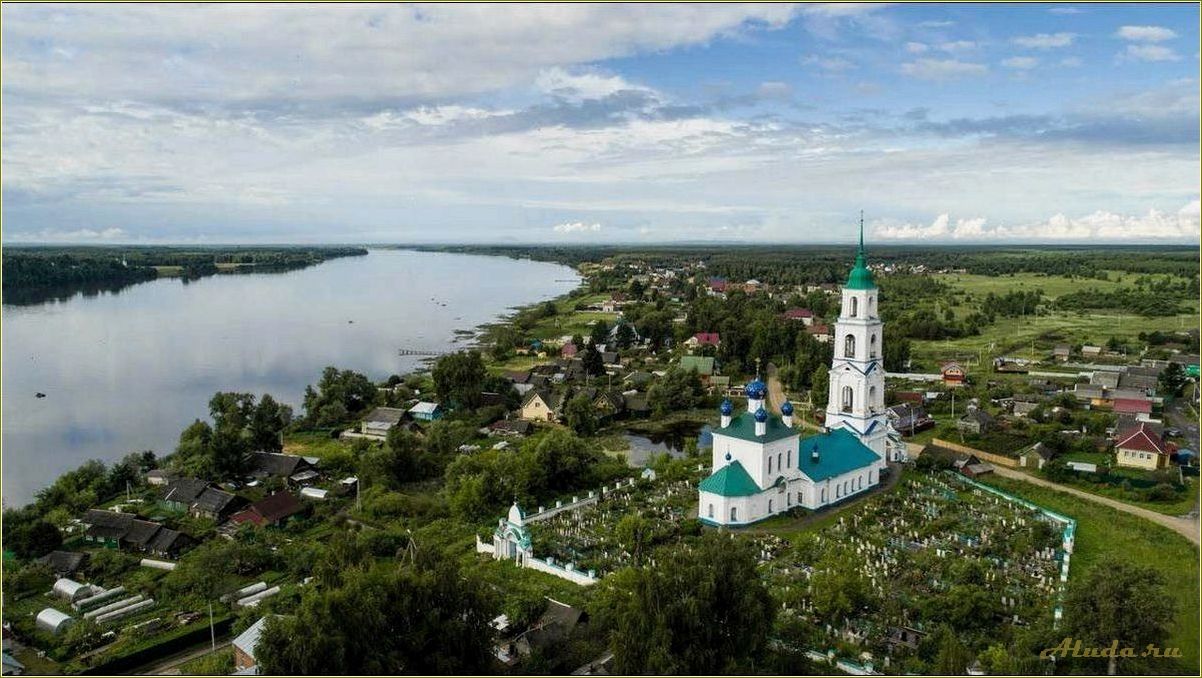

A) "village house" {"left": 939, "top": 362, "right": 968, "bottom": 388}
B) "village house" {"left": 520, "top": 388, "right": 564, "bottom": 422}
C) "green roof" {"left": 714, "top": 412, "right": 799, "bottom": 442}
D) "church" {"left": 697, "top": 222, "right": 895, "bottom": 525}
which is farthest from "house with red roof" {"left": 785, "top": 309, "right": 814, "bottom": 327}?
"green roof" {"left": 714, "top": 412, "right": 799, "bottom": 442}

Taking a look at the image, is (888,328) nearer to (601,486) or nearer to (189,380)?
(601,486)

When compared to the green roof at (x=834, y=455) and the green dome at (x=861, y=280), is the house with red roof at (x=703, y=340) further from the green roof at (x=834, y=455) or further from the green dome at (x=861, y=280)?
the green roof at (x=834, y=455)

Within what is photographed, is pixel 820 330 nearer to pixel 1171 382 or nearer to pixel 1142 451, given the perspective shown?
pixel 1171 382

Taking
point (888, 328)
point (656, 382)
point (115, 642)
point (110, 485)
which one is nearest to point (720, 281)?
point (888, 328)

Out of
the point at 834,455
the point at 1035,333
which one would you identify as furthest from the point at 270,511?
the point at 1035,333

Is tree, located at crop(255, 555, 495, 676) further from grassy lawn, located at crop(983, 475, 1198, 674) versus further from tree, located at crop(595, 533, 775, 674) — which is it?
grassy lawn, located at crop(983, 475, 1198, 674)

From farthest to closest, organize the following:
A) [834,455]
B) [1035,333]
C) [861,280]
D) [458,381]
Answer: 1. [1035,333]
2. [458,381]
3. [861,280]
4. [834,455]

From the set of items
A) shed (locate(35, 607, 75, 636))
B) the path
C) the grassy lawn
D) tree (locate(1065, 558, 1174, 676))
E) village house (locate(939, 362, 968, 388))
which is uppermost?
tree (locate(1065, 558, 1174, 676))
